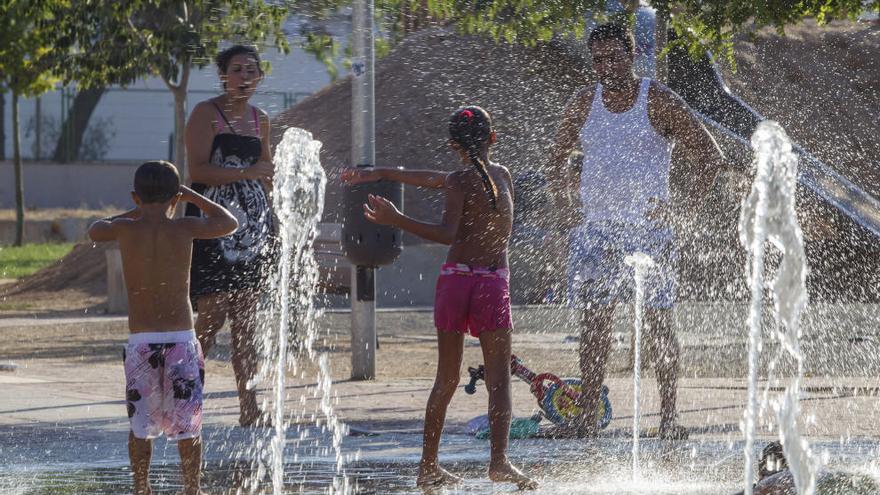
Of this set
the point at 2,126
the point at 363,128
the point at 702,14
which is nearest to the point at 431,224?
the point at 363,128

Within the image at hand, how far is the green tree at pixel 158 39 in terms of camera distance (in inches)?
685

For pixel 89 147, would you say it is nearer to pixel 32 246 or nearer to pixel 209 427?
pixel 32 246

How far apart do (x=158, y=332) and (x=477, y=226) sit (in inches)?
46.6

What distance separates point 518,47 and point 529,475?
1500 cm

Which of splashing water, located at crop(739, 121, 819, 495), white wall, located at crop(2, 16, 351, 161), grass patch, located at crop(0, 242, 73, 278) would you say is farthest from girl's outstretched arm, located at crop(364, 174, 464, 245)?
white wall, located at crop(2, 16, 351, 161)

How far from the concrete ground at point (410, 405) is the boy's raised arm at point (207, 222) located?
3.05 ft

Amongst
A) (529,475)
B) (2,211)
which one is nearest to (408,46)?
(2,211)

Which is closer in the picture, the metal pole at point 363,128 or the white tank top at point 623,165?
the white tank top at point 623,165

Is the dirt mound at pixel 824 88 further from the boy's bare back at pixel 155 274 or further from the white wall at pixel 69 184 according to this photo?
the boy's bare back at pixel 155 274

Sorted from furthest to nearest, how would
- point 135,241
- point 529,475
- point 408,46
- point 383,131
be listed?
point 408,46, point 383,131, point 529,475, point 135,241

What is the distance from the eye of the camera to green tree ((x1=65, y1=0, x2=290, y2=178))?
17406 mm

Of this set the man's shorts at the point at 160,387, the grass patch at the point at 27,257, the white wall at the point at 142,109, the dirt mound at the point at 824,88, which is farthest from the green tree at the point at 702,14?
the white wall at the point at 142,109

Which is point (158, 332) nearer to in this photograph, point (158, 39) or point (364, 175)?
point (364, 175)

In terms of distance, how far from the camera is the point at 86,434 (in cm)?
658
